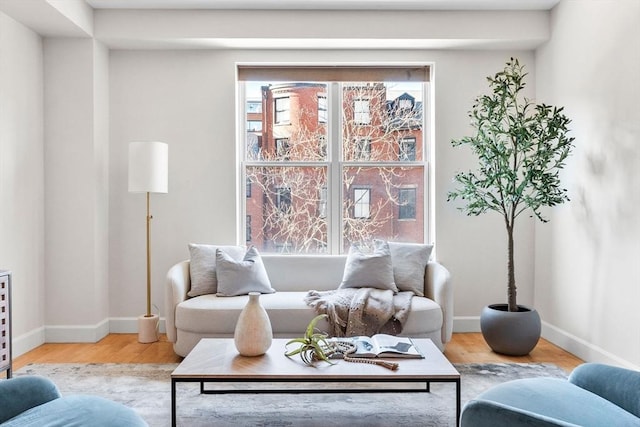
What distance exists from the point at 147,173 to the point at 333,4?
7.06 feet

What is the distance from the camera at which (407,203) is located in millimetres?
4582

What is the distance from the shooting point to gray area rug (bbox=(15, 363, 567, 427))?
102 inches

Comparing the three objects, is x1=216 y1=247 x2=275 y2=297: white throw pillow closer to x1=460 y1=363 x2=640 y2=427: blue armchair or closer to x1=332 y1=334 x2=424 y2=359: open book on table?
x1=332 y1=334 x2=424 y2=359: open book on table

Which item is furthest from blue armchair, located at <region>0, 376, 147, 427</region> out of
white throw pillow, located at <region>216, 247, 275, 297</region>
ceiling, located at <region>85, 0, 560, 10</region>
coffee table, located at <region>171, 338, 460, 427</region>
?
ceiling, located at <region>85, 0, 560, 10</region>

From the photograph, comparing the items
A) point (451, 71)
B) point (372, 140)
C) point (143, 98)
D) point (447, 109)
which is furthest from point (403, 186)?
point (143, 98)

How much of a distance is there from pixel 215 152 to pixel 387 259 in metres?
1.90

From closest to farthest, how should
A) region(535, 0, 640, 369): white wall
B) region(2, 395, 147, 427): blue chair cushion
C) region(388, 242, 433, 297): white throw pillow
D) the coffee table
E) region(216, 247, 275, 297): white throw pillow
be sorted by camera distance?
region(2, 395, 147, 427): blue chair cushion
the coffee table
region(535, 0, 640, 369): white wall
region(216, 247, 275, 297): white throw pillow
region(388, 242, 433, 297): white throw pillow

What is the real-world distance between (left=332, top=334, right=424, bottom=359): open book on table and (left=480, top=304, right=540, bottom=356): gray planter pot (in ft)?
3.82

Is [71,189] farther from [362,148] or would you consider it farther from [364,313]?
[364,313]

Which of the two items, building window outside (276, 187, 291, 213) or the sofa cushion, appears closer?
the sofa cushion

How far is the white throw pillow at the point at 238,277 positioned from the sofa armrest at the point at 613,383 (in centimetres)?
245

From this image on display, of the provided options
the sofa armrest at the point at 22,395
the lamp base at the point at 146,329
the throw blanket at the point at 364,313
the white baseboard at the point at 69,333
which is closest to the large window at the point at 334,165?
the throw blanket at the point at 364,313

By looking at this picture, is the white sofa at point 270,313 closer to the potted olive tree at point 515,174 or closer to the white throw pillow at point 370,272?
the white throw pillow at point 370,272

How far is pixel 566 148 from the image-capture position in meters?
3.66
